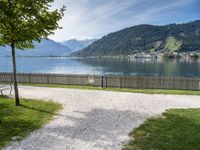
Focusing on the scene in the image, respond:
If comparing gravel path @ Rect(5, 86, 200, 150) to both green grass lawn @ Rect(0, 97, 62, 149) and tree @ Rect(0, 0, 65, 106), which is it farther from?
tree @ Rect(0, 0, 65, 106)

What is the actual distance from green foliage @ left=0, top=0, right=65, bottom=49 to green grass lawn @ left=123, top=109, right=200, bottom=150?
775 centimetres

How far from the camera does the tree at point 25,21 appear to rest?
11.9m

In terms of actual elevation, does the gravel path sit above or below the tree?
below

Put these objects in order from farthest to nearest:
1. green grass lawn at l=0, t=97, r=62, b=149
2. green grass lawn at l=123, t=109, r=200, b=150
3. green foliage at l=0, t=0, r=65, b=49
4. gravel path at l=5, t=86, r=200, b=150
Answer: green foliage at l=0, t=0, r=65, b=49, green grass lawn at l=0, t=97, r=62, b=149, gravel path at l=5, t=86, r=200, b=150, green grass lawn at l=123, t=109, r=200, b=150

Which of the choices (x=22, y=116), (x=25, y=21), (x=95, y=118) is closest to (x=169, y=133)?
(x=95, y=118)

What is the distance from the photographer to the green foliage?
11906 millimetres

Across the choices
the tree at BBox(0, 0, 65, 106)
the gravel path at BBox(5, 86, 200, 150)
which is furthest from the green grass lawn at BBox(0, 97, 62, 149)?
the tree at BBox(0, 0, 65, 106)

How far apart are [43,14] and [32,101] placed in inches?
240

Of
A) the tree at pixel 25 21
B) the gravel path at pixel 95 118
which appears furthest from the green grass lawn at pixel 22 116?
the tree at pixel 25 21

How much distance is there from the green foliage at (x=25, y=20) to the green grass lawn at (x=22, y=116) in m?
4.03

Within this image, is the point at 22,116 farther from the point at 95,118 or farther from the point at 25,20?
the point at 25,20

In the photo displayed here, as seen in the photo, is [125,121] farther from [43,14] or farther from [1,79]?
[1,79]

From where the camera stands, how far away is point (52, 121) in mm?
10953

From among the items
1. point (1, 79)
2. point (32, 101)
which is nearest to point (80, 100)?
point (32, 101)
